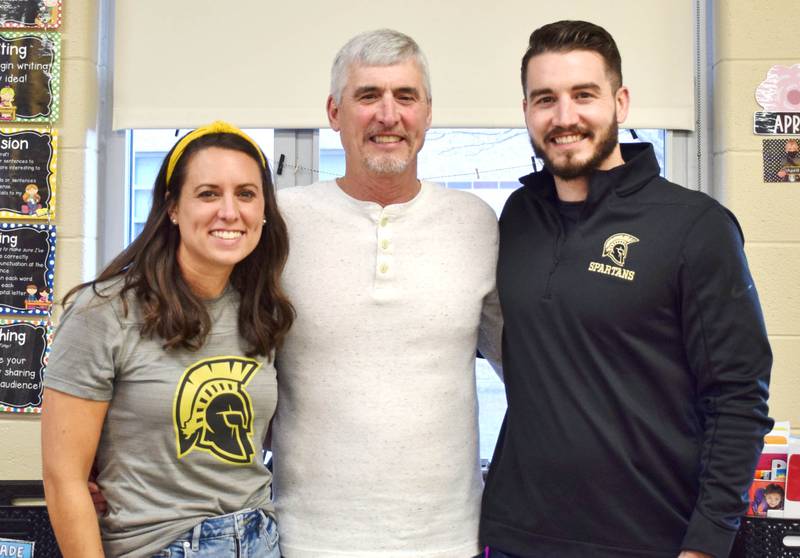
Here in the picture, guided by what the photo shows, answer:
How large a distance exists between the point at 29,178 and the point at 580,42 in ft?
5.60

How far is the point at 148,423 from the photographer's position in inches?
50.8

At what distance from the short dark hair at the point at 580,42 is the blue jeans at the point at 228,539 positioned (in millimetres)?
1029

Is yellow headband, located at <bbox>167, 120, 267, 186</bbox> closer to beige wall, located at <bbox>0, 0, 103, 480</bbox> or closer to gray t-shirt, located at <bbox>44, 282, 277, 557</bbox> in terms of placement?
gray t-shirt, located at <bbox>44, 282, 277, 557</bbox>

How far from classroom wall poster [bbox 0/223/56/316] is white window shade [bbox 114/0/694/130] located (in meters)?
0.46

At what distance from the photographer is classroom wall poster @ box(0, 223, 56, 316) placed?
232 centimetres

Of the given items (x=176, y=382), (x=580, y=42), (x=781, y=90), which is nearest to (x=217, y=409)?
(x=176, y=382)

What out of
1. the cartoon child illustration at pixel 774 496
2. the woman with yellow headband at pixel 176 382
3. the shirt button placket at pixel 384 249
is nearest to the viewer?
the woman with yellow headband at pixel 176 382

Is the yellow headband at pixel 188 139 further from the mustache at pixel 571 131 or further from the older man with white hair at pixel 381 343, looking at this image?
the mustache at pixel 571 131

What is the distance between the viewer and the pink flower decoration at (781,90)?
227cm

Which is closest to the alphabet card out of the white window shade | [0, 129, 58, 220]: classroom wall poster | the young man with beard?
[0, 129, 58, 220]: classroom wall poster

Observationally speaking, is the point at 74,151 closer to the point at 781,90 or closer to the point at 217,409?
the point at 217,409

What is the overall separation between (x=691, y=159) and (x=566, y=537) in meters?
1.46

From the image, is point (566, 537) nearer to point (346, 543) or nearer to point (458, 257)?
point (346, 543)

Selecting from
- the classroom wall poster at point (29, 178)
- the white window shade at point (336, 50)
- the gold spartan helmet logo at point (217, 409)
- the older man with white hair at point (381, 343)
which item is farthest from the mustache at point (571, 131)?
the classroom wall poster at point (29, 178)
